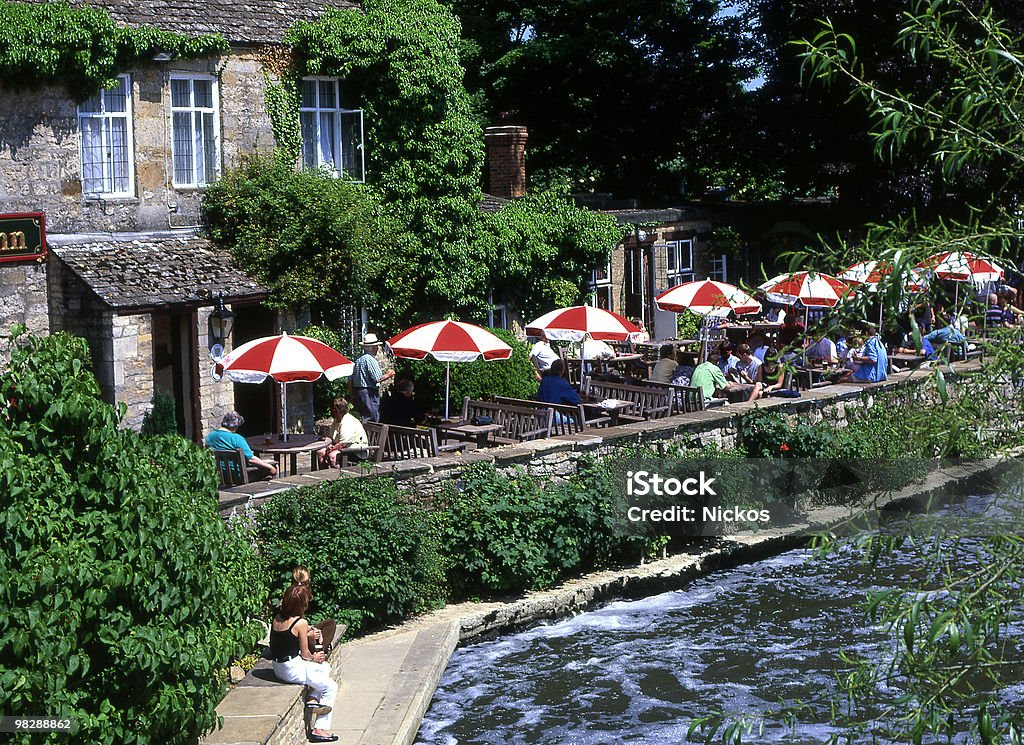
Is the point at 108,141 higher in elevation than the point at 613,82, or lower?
lower

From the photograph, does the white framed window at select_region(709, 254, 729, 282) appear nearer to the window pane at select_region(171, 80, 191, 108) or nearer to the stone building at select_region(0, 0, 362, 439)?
the stone building at select_region(0, 0, 362, 439)

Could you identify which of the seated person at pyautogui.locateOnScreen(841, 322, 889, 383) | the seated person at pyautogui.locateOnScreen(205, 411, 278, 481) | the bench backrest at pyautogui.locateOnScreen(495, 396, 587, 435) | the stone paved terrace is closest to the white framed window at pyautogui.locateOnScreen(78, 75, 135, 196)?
the seated person at pyautogui.locateOnScreen(205, 411, 278, 481)

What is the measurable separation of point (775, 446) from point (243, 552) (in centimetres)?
952

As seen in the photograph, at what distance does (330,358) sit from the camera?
49.9ft

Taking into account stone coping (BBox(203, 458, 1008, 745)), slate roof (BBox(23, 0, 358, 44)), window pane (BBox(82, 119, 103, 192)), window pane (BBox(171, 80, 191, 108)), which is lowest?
stone coping (BBox(203, 458, 1008, 745))

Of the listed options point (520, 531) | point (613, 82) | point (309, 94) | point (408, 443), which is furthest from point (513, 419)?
point (613, 82)

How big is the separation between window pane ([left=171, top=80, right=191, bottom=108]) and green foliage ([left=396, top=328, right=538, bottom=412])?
16.4 ft

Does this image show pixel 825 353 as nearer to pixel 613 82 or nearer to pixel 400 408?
pixel 400 408

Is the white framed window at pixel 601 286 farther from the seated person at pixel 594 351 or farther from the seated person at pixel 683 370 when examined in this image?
the seated person at pixel 683 370

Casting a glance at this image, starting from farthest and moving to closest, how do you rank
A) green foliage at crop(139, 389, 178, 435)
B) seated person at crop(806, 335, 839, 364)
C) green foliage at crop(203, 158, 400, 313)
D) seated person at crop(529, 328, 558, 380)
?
seated person at crop(806, 335, 839, 364) → seated person at crop(529, 328, 558, 380) → green foliage at crop(203, 158, 400, 313) → green foliage at crop(139, 389, 178, 435)

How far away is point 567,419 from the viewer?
17312 mm

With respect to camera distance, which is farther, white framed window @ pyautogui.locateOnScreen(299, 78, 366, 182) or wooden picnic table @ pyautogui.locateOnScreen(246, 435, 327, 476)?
white framed window @ pyautogui.locateOnScreen(299, 78, 366, 182)

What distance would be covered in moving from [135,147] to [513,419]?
6244 mm

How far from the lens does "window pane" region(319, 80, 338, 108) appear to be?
20.6m
